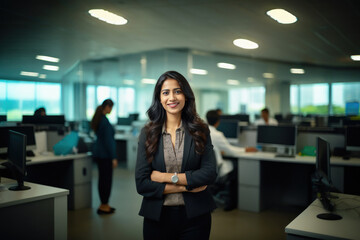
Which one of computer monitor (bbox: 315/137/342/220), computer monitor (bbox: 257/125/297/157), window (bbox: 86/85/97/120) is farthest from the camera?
window (bbox: 86/85/97/120)

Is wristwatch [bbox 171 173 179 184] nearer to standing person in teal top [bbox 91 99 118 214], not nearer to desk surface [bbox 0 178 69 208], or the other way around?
desk surface [bbox 0 178 69 208]

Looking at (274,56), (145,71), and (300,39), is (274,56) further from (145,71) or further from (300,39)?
(145,71)

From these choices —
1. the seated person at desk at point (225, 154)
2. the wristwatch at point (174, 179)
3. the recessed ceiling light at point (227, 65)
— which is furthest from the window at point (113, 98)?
the wristwatch at point (174, 179)

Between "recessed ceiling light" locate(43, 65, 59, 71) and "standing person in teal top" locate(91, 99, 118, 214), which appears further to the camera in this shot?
"recessed ceiling light" locate(43, 65, 59, 71)

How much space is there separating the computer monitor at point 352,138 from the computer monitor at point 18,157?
399cm

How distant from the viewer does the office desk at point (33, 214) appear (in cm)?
232

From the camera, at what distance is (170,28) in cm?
641

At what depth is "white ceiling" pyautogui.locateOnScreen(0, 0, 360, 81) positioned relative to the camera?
4.64m

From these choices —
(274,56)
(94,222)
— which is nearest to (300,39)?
(274,56)

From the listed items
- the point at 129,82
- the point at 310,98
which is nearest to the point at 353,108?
the point at 310,98

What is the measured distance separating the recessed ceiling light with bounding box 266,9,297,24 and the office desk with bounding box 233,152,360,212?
7.10ft

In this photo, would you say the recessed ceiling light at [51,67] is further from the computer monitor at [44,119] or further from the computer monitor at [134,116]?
the computer monitor at [134,116]

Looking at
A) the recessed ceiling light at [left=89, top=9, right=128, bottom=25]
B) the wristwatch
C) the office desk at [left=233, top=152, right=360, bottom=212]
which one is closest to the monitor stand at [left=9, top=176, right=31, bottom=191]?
the wristwatch

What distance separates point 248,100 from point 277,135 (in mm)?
10392
